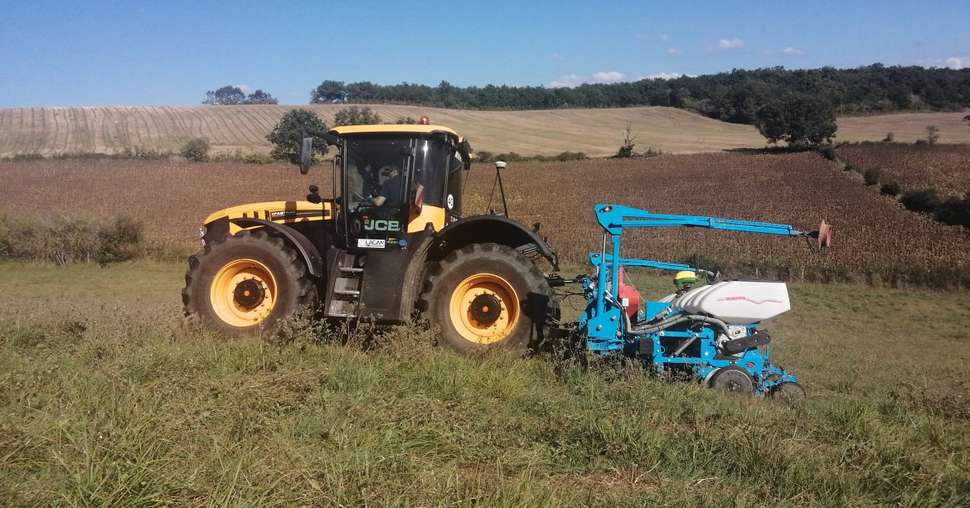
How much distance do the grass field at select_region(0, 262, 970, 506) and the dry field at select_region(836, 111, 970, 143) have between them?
46.6m

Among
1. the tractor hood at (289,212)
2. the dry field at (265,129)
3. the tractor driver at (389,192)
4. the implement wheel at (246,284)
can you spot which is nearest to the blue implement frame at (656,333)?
the tractor driver at (389,192)

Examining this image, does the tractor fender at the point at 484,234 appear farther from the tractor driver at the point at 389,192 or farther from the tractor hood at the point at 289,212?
the tractor hood at the point at 289,212

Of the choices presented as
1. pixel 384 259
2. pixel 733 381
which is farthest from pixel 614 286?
pixel 384 259

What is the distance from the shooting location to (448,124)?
5506cm

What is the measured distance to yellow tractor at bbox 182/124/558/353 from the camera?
6.78m

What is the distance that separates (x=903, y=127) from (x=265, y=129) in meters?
47.0

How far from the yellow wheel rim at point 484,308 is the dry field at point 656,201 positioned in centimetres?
1165

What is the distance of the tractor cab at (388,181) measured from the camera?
7.23 metres

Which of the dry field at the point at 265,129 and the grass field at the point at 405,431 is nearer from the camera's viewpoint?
the grass field at the point at 405,431

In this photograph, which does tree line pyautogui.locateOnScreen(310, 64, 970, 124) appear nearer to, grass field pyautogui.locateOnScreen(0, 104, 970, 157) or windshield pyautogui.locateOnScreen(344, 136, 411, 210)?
grass field pyautogui.locateOnScreen(0, 104, 970, 157)

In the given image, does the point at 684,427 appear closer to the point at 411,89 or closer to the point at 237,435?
the point at 237,435

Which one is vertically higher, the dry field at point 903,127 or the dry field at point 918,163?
the dry field at point 903,127

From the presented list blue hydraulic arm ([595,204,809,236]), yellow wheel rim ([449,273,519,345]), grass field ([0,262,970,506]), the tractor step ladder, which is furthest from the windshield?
blue hydraulic arm ([595,204,809,236])

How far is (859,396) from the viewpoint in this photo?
6.53 metres
